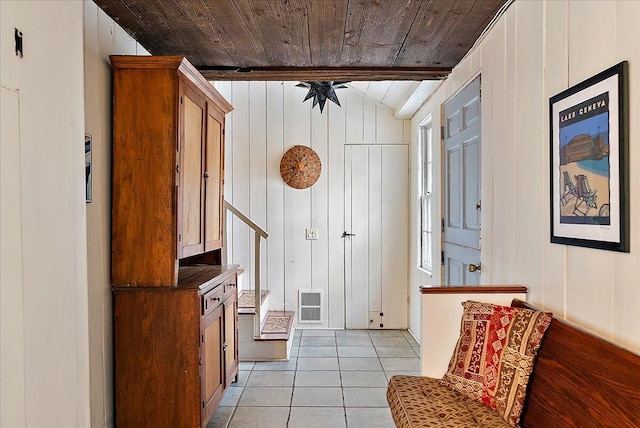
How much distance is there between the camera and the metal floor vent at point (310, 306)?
201 inches

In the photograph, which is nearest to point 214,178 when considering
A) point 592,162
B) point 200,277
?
point 200,277

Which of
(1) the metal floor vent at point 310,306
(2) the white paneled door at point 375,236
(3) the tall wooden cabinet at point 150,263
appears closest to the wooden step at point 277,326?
(1) the metal floor vent at point 310,306

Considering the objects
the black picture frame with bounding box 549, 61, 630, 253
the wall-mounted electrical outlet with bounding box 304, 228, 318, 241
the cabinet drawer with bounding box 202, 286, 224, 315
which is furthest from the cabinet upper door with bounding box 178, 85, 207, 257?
the wall-mounted electrical outlet with bounding box 304, 228, 318, 241

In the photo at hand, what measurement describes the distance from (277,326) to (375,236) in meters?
1.54

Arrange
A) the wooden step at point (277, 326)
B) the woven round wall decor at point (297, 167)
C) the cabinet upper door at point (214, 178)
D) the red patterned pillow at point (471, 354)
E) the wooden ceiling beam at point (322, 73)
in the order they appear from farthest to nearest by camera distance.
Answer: the woven round wall decor at point (297, 167) < the wooden step at point (277, 326) < the wooden ceiling beam at point (322, 73) < the cabinet upper door at point (214, 178) < the red patterned pillow at point (471, 354)

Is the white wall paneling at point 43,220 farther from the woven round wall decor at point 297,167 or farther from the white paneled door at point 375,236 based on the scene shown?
the white paneled door at point 375,236

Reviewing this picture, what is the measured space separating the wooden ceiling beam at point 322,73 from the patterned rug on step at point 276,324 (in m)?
2.33

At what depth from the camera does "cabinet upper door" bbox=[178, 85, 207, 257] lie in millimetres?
2488

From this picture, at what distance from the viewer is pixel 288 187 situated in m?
5.09

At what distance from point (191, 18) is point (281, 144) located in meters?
2.67

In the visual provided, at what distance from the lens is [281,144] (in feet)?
16.7

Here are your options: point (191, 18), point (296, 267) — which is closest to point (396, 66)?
point (191, 18)

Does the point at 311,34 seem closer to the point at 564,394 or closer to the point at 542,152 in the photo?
the point at 542,152

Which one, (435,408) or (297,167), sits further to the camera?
(297,167)
